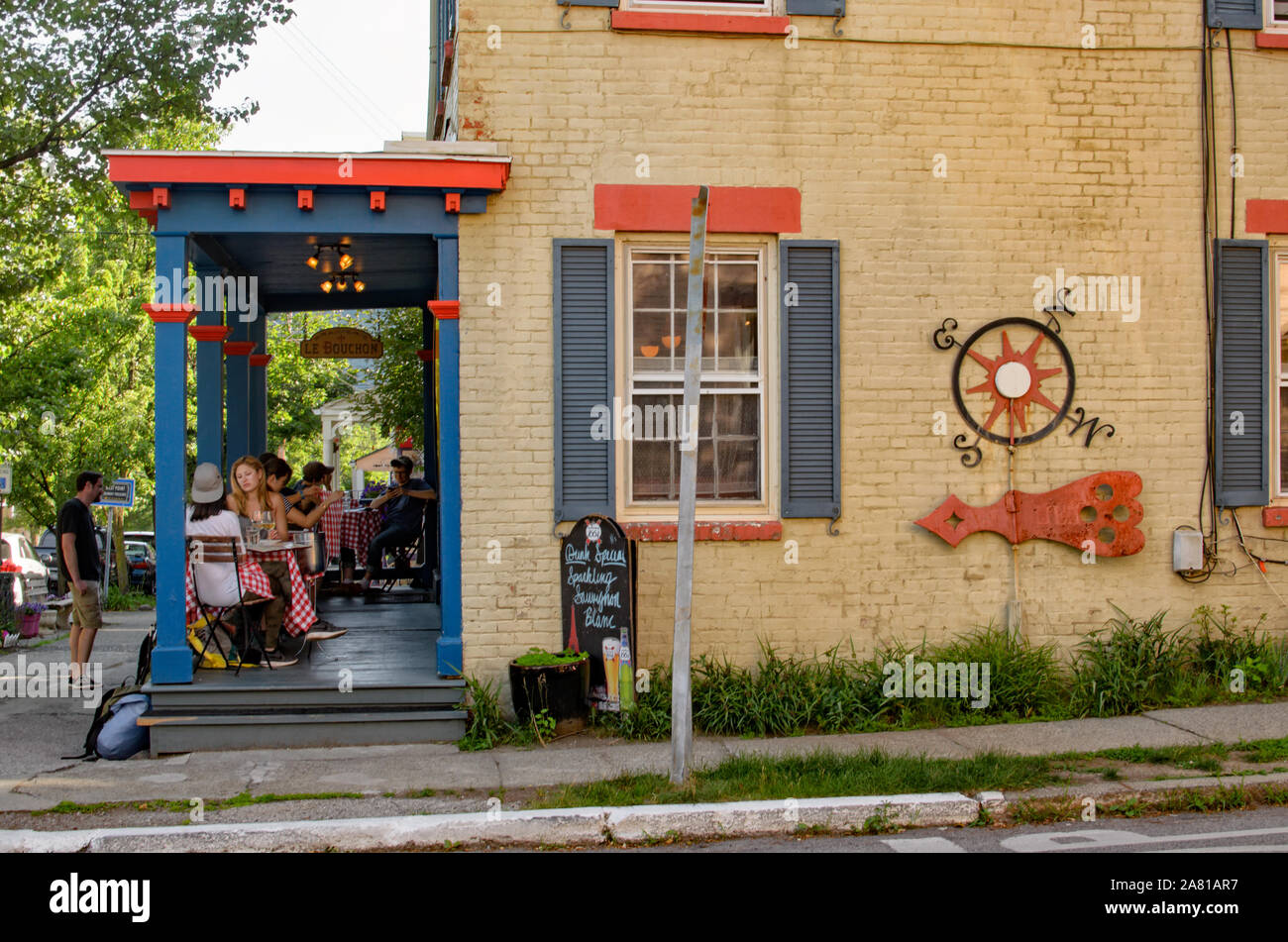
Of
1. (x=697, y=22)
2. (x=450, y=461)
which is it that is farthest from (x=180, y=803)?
(x=697, y=22)

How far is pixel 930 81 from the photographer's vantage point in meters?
8.80

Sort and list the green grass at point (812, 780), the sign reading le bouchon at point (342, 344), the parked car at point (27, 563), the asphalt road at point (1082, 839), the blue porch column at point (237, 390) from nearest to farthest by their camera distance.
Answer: the asphalt road at point (1082, 839)
the green grass at point (812, 780)
the blue porch column at point (237, 390)
the sign reading le bouchon at point (342, 344)
the parked car at point (27, 563)

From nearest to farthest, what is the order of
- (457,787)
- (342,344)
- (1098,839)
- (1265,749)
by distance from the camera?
(1098,839) < (457,787) < (1265,749) < (342,344)

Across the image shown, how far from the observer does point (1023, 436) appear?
886 centimetres

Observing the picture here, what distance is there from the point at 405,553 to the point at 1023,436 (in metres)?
7.15

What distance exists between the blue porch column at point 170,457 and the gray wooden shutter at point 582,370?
257 centimetres

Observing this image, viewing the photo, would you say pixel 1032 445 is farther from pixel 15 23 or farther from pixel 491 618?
pixel 15 23

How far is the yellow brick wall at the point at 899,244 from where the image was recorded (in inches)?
332

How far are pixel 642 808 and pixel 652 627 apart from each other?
2.45m

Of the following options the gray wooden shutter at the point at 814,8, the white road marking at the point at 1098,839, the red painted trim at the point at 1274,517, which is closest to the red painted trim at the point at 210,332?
the gray wooden shutter at the point at 814,8

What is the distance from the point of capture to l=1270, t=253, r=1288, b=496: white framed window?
922cm

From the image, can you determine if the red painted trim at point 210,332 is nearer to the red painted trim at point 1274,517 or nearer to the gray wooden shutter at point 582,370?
the gray wooden shutter at point 582,370

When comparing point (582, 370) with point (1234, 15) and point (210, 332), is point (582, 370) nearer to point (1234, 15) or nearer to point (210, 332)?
point (210, 332)

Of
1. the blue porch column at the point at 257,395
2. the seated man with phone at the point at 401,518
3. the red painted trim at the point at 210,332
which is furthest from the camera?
the seated man with phone at the point at 401,518
